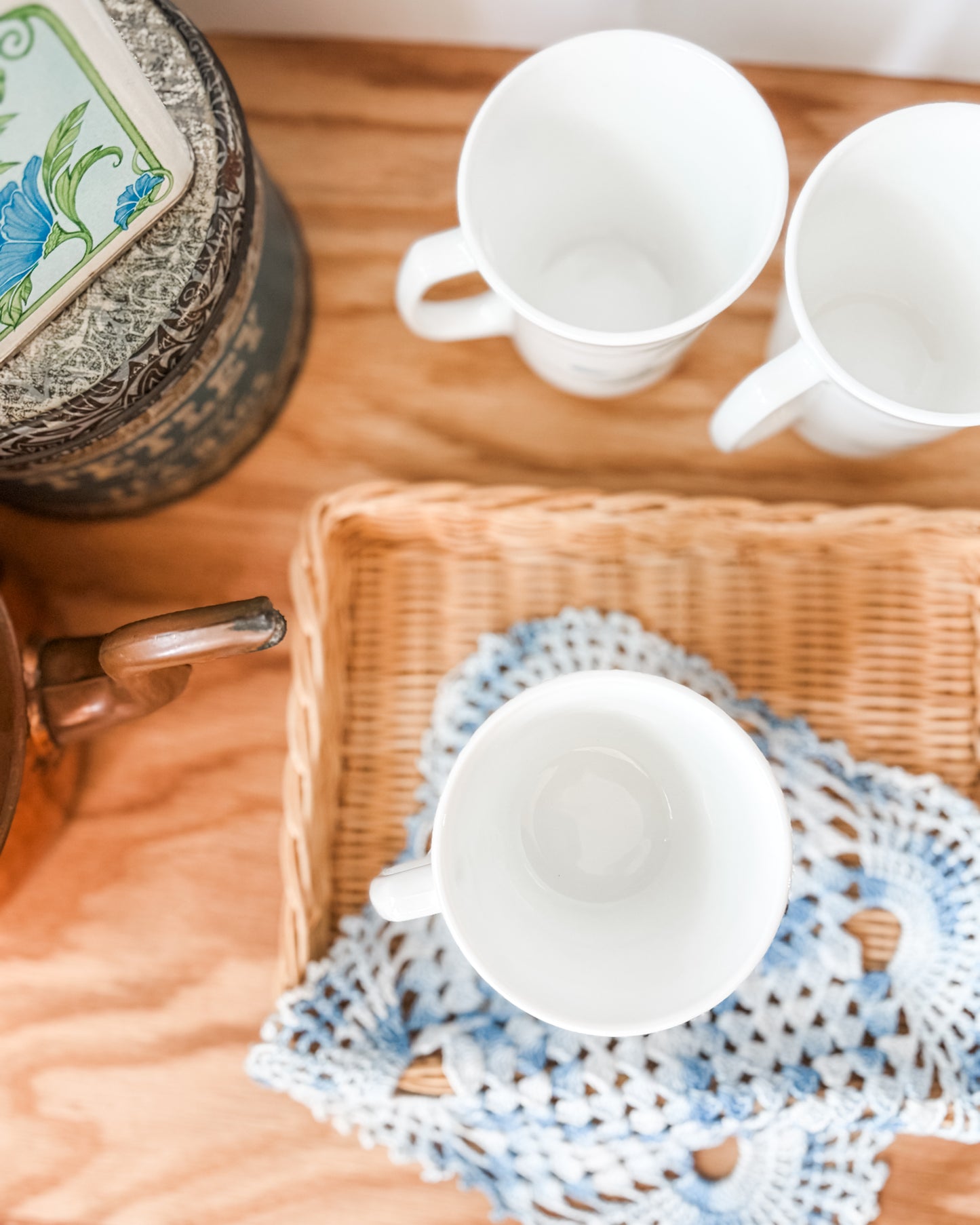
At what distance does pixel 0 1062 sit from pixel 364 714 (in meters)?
0.30

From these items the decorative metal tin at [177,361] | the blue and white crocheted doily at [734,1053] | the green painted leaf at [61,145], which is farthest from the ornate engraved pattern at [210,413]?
the blue and white crocheted doily at [734,1053]

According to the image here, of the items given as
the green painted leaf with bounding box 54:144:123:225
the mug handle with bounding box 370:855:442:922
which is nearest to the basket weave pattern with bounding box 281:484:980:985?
the mug handle with bounding box 370:855:442:922

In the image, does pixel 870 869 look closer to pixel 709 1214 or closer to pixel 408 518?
pixel 709 1214

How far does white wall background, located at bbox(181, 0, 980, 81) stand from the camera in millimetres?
539

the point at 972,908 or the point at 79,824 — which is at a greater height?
the point at 79,824

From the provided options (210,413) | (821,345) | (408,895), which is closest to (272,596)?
(210,413)

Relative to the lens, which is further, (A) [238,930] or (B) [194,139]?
(A) [238,930]

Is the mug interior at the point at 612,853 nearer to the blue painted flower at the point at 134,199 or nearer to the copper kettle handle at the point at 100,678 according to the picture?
the copper kettle handle at the point at 100,678

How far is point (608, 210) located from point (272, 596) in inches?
12.0

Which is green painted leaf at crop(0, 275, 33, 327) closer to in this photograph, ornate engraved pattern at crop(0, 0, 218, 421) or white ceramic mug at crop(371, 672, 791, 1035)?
ornate engraved pattern at crop(0, 0, 218, 421)

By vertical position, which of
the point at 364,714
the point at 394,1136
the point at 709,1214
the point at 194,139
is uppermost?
the point at 194,139

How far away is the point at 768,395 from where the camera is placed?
444mm

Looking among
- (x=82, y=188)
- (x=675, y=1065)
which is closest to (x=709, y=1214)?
(x=675, y=1065)

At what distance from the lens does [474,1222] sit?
524mm
